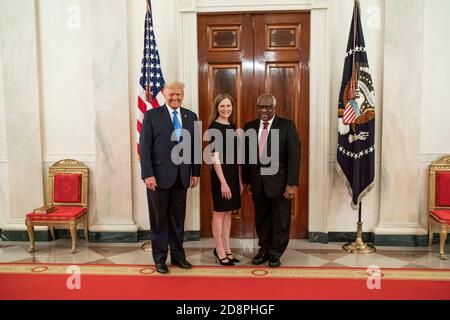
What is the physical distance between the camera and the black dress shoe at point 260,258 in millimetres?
4258

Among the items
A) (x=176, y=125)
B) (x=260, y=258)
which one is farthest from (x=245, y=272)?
(x=176, y=125)

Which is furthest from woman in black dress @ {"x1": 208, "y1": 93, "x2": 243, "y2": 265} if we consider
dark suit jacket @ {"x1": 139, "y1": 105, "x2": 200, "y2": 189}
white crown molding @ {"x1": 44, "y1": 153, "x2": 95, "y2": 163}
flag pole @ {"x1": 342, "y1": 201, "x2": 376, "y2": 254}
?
white crown molding @ {"x1": 44, "y1": 153, "x2": 95, "y2": 163}

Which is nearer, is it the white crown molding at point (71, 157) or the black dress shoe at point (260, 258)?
the black dress shoe at point (260, 258)

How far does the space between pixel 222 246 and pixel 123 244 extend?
1528 millimetres

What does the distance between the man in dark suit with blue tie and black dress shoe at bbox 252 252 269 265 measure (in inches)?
27.5

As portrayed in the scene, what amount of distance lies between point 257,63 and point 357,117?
1.37m

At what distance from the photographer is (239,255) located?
4578 millimetres

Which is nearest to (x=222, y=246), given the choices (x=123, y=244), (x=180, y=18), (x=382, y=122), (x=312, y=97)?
(x=123, y=244)

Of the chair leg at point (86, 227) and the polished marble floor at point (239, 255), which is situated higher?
the chair leg at point (86, 227)

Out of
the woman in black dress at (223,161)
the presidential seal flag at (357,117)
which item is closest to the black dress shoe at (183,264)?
the woman in black dress at (223,161)

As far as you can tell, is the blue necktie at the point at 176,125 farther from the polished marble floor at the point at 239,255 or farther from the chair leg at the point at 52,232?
the chair leg at the point at 52,232

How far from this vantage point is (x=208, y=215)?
5.29 m

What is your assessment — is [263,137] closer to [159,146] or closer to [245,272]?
[159,146]

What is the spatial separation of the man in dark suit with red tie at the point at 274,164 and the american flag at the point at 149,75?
1260 millimetres
